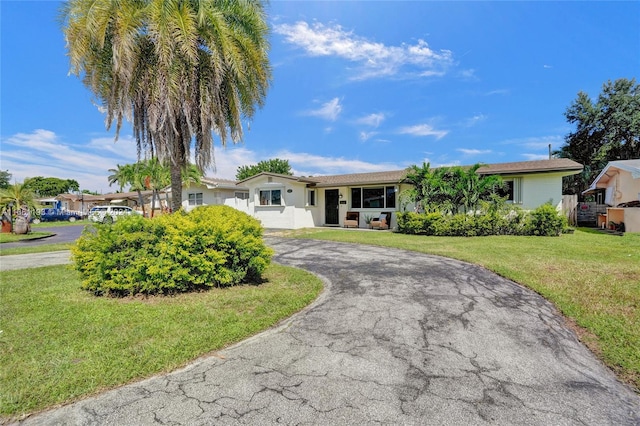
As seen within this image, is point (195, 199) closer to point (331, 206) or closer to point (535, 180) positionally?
point (331, 206)

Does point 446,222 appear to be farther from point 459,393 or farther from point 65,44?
point 65,44

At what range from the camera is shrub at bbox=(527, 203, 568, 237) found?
13.2 meters

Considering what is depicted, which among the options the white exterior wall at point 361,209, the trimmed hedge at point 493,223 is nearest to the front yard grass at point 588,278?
the trimmed hedge at point 493,223

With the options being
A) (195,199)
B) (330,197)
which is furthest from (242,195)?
(330,197)

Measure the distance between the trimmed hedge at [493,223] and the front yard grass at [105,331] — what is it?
Result: 10429 mm

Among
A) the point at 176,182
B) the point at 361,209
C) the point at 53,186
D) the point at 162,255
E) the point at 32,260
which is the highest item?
the point at 53,186

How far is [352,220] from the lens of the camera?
63.6ft

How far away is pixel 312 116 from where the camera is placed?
21.1 meters

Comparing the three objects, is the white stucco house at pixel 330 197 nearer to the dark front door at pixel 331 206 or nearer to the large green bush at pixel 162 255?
the dark front door at pixel 331 206

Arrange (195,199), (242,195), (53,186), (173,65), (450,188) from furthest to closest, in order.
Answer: (53,186) → (242,195) → (195,199) → (450,188) → (173,65)

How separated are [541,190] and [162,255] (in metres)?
17.5

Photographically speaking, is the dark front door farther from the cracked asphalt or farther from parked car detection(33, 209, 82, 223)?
parked car detection(33, 209, 82, 223)

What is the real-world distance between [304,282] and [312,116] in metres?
17.0

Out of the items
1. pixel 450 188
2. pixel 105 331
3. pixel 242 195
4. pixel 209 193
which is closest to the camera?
pixel 105 331
